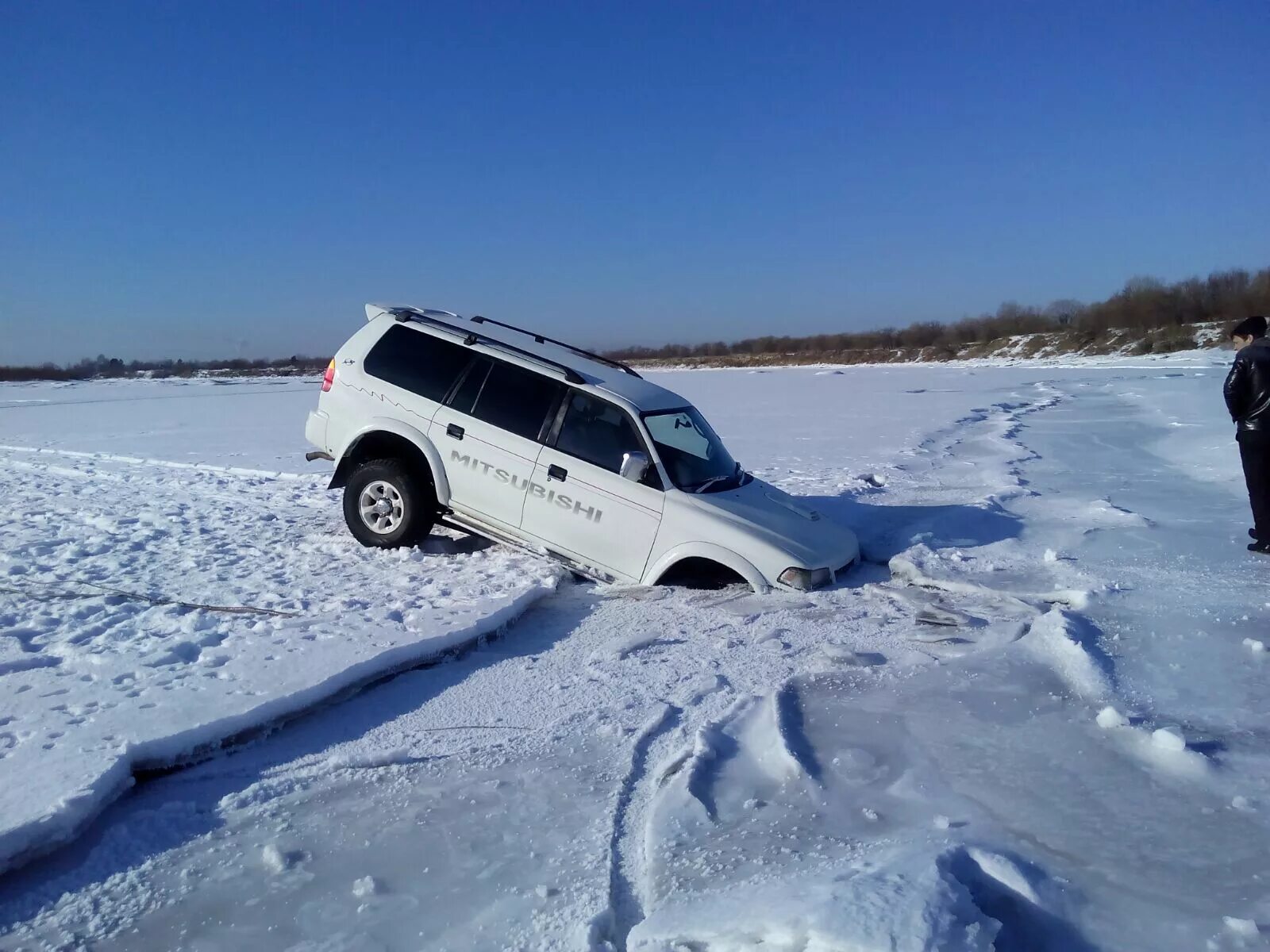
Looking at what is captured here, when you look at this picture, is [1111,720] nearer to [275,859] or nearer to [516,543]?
[275,859]

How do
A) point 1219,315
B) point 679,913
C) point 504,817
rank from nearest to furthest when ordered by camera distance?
point 679,913 → point 504,817 → point 1219,315

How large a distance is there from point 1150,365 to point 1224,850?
44339mm

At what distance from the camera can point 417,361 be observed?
7.95 m

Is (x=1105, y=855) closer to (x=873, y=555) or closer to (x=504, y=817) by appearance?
(x=504, y=817)

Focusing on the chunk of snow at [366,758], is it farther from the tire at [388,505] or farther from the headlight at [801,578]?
the tire at [388,505]

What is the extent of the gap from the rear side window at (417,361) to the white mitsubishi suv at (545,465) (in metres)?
0.01

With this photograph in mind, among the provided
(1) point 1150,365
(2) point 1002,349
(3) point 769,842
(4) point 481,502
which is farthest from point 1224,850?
(2) point 1002,349

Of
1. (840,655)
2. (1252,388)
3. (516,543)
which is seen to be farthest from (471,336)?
(1252,388)

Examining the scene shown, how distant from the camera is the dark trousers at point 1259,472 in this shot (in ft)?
24.0

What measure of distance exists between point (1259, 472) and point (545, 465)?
567 centimetres

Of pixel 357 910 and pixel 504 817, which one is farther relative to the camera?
pixel 504 817

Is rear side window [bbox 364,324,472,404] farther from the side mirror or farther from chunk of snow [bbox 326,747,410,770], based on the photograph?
chunk of snow [bbox 326,747,410,770]

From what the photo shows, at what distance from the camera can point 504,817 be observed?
3.75 metres

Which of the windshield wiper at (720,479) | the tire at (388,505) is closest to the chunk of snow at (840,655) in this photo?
the windshield wiper at (720,479)
